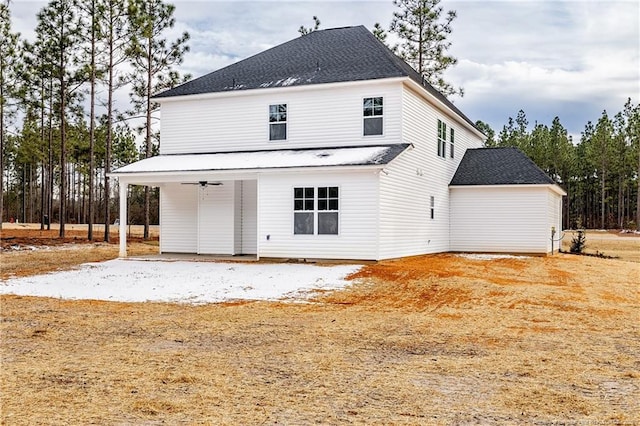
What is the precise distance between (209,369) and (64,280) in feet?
31.0

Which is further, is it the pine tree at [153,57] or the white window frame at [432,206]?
the pine tree at [153,57]

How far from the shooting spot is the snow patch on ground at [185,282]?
1205cm

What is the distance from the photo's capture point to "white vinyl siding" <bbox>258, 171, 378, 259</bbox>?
16938 mm

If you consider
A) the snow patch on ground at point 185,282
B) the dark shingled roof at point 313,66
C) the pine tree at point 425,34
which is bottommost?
the snow patch on ground at point 185,282

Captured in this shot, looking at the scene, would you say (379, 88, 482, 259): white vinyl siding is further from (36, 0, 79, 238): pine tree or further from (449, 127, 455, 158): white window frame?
(36, 0, 79, 238): pine tree

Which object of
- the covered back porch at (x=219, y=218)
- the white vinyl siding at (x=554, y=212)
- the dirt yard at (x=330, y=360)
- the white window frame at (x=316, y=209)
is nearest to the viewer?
the dirt yard at (x=330, y=360)

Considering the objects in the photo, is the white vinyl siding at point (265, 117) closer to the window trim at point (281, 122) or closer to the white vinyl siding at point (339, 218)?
the window trim at point (281, 122)

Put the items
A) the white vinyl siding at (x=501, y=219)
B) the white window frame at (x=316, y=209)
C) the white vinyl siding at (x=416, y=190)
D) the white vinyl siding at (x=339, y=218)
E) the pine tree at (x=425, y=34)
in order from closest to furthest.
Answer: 1. the white vinyl siding at (x=339, y=218)
2. the white window frame at (x=316, y=209)
3. the white vinyl siding at (x=416, y=190)
4. the white vinyl siding at (x=501, y=219)
5. the pine tree at (x=425, y=34)

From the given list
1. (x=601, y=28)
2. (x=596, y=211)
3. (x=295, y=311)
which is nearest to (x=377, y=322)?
(x=295, y=311)

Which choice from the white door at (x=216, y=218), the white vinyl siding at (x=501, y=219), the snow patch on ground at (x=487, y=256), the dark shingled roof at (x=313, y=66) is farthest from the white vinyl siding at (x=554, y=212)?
the white door at (x=216, y=218)

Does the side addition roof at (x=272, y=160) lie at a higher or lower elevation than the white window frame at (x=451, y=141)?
lower

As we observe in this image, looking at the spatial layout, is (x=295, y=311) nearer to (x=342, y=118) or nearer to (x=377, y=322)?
(x=377, y=322)

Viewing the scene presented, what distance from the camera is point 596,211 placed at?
72500 mm

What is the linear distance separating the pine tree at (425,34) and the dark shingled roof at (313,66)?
43.7ft
